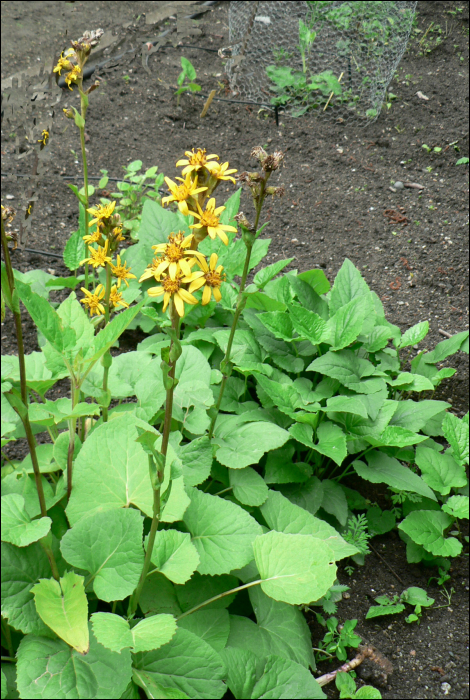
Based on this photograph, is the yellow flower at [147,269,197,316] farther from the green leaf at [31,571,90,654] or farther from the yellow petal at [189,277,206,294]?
the green leaf at [31,571,90,654]

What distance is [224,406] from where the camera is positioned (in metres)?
1.93

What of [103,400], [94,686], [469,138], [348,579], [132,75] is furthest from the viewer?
[132,75]

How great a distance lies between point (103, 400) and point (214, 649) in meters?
0.68

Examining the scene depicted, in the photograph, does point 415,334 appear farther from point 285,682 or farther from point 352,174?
point 352,174

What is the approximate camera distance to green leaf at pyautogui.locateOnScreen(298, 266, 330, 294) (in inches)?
85.8

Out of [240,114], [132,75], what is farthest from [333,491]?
[132,75]

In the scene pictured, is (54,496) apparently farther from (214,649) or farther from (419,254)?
(419,254)

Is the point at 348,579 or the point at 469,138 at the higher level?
the point at 469,138

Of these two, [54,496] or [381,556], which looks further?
[381,556]

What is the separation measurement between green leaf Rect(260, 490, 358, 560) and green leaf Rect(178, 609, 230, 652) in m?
0.28

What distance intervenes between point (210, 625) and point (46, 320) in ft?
2.85

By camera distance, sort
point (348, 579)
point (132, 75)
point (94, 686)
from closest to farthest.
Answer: point (94, 686), point (348, 579), point (132, 75)

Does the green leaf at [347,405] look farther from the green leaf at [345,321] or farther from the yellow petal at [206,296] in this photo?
the yellow petal at [206,296]

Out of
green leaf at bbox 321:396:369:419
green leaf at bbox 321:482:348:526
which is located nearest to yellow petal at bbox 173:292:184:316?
green leaf at bbox 321:396:369:419
